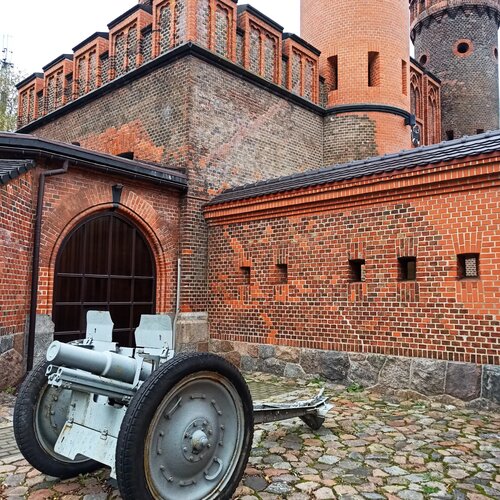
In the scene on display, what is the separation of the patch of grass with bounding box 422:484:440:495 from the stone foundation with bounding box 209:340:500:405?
2802 mm

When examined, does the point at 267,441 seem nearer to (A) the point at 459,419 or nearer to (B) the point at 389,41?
(A) the point at 459,419

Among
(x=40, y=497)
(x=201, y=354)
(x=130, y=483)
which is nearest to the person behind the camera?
(x=130, y=483)

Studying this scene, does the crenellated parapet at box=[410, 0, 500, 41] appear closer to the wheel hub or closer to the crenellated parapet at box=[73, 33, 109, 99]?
the crenellated parapet at box=[73, 33, 109, 99]

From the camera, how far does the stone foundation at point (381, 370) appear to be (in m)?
6.26

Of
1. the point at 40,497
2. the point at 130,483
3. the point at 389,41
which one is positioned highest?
the point at 389,41

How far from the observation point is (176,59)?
1077 centimetres

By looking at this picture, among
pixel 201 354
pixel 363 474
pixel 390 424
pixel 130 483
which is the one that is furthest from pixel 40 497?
pixel 390 424

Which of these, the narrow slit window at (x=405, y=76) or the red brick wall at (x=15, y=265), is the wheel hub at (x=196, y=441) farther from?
the narrow slit window at (x=405, y=76)

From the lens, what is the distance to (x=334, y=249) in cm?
798

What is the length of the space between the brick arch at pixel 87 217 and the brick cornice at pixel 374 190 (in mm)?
1386

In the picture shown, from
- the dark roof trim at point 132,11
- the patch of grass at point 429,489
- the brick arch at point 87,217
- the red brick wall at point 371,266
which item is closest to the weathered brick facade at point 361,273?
the red brick wall at point 371,266

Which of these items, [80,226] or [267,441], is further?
[80,226]

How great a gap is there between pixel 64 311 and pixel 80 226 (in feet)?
4.86

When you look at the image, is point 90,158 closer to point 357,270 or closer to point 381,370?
point 357,270
